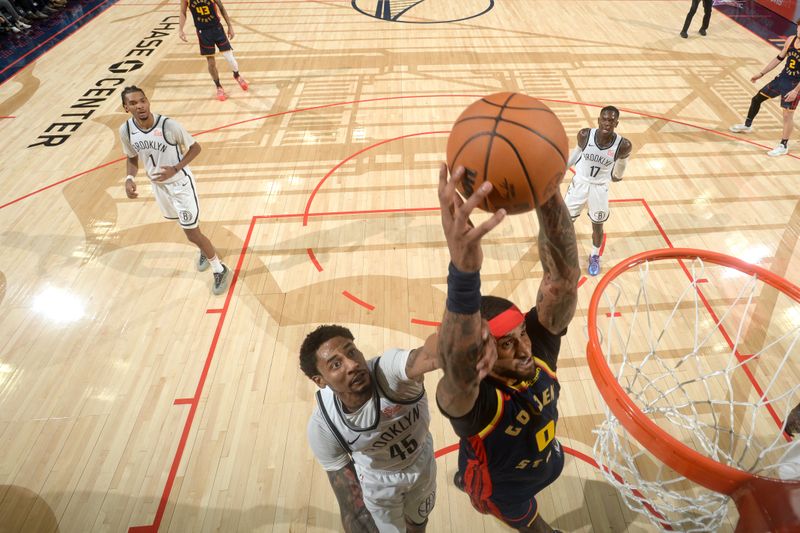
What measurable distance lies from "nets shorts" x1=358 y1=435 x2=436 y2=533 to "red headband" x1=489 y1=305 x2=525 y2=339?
97 cm

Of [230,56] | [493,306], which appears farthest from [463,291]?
[230,56]

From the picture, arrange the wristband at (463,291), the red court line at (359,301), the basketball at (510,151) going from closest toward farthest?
the wristband at (463,291) → the basketball at (510,151) → the red court line at (359,301)

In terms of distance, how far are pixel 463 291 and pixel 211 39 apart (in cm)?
807

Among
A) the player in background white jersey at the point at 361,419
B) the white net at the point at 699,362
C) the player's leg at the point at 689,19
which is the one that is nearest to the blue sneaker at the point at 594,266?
the white net at the point at 699,362

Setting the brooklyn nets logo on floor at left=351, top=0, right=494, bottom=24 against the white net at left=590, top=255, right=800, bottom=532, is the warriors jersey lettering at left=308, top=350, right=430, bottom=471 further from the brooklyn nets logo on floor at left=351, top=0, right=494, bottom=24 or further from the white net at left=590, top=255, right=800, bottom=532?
the brooklyn nets logo on floor at left=351, top=0, right=494, bottom=24

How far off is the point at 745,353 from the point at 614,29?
855 centimetres

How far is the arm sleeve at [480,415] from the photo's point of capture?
5.75ft

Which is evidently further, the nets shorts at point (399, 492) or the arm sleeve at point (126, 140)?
the arm sleeve at point (126, 140)

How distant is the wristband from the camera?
4.36 feet

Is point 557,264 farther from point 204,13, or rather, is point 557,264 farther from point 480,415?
point 204,13

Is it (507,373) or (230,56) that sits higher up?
(507,373)

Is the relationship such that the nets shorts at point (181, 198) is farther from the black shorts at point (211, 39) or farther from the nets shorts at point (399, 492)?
the black shorts at point (211, 39)

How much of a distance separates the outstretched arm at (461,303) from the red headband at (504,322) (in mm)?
263

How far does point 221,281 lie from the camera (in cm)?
480
